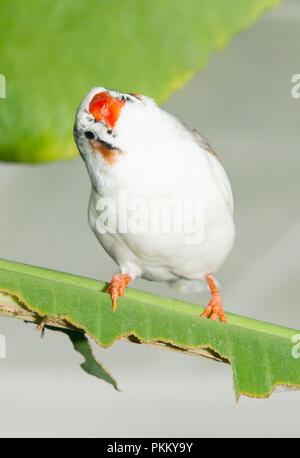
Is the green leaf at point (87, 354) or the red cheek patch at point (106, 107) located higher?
the red cheek patch at point (106, 107)

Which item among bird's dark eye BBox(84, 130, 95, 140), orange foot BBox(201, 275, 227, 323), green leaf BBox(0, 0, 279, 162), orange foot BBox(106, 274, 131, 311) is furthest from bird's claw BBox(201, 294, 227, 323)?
green leaf BBox(0, 0, 279, 162)

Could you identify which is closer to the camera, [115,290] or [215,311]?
[115,290]

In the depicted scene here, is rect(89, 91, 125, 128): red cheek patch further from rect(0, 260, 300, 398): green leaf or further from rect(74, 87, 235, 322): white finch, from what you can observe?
rect(0, 260, 300, 398): green leaf

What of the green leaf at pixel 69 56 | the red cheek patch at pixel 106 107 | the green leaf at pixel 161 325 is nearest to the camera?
the green leaf at pixel 69 56

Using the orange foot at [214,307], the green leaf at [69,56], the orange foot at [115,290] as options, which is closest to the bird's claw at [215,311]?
the orange foot at [214,307]

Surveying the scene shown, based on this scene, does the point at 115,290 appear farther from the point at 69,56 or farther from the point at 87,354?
the point at 69,56

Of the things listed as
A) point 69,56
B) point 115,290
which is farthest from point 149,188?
point 69,56

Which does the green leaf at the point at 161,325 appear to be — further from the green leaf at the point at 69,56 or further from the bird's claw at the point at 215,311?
the green leaf at the point at 69,56
